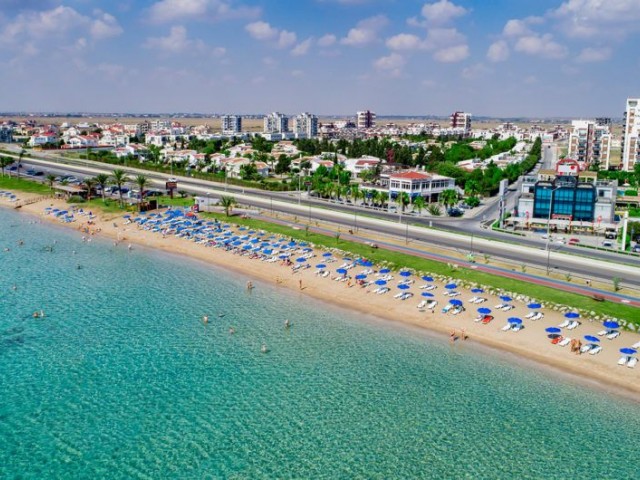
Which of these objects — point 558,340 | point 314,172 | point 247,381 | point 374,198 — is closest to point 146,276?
point 247,381

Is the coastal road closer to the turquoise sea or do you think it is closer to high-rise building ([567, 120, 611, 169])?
the turquoise sea

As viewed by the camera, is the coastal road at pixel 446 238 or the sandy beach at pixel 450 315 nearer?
the sandy beach at pixel 450 315

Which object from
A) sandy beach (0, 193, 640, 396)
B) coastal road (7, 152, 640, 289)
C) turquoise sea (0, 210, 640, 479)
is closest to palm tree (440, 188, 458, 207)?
coastal road (7, 152, 640, 289)

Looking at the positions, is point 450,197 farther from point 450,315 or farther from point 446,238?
point 450,315

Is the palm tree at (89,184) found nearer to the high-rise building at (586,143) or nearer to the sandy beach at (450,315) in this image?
the sandy beach at (450,315)

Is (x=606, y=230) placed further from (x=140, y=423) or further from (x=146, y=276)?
(x=140, y=423)

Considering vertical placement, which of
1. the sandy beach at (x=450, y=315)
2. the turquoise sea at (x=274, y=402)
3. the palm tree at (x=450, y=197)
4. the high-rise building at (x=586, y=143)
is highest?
the high-rise building at (x=586, y=143)

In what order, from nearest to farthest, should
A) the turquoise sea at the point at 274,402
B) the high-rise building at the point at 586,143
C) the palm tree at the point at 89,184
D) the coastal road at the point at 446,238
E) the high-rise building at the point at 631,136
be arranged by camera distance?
the turquoise sea at the point at 274,402 < the coastal road at the point at 446,238 < the palm tree at the point at 89,184 < the high-rise building at the point at 631,136 < the high-rise building at the point at 586,143

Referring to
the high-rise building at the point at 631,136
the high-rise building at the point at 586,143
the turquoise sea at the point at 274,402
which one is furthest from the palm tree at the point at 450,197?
the high-rise building at the point at 586,143
